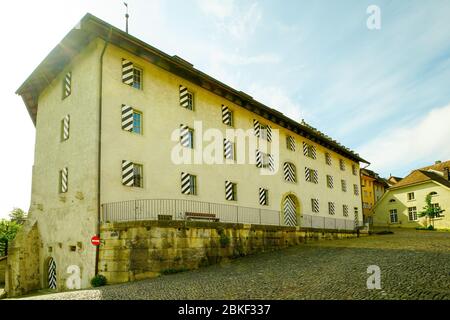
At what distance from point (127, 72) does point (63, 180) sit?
5730mm

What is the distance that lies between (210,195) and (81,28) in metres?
9.68

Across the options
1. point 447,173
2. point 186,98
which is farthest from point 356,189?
point 186,98

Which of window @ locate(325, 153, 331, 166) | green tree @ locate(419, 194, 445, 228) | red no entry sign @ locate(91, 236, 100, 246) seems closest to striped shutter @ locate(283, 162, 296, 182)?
window @ locate(325, 153, 331, 166)

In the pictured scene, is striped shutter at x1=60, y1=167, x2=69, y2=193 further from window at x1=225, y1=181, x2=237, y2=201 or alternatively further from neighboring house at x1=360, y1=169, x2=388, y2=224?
neighboring house at x1=360, y1=169, x2=388, y2=224

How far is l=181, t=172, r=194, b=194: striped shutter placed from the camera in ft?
56.5

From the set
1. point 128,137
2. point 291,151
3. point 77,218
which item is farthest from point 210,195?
point 291,151

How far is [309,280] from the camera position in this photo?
342 inches

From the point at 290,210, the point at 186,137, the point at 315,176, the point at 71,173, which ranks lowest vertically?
the point at 290,210

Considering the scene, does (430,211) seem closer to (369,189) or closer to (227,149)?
(369,189)

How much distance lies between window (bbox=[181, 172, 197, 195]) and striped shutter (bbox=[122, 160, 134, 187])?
2850 mm

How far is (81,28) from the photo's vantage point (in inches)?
579

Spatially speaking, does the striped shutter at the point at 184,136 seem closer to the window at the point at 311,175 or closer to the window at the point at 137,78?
the window at the point at 137,78

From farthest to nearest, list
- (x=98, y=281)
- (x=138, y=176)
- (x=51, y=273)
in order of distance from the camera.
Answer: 1. (x=51, y=273)
2. (x=138, y=176)
3. (x=98, y=281)

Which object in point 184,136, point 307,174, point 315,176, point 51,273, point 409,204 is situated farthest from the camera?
point 409,204
